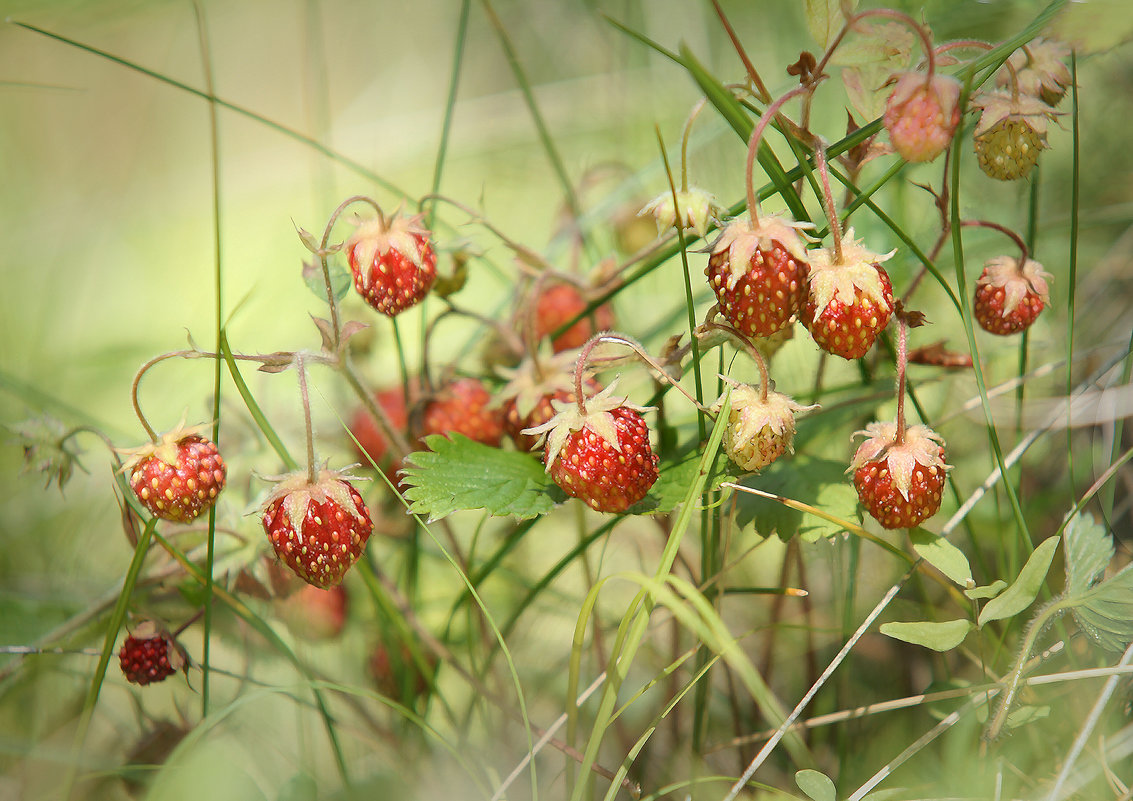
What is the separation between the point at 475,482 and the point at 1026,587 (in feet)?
1.86

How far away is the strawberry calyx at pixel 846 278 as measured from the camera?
2.36 feet

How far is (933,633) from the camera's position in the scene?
0.77m

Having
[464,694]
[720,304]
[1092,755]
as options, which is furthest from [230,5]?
[1092,755]

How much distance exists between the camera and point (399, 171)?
2.59 metres

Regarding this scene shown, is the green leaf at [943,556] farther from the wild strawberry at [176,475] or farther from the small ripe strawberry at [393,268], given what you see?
the wild strawberry at [176,475]

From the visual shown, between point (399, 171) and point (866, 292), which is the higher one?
point (399, 171)

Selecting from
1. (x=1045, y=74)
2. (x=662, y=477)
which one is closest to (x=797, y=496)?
(x=662, y=477)

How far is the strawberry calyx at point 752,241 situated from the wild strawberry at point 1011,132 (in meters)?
0.24

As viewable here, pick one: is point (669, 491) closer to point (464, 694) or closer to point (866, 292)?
point (866, 292)

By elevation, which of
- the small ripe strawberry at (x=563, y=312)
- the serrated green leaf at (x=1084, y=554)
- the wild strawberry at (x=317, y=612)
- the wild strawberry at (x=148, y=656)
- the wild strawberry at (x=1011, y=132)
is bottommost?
the wild strawberry at (x=317, y=612)

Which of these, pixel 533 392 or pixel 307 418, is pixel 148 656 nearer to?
pixel 307 418

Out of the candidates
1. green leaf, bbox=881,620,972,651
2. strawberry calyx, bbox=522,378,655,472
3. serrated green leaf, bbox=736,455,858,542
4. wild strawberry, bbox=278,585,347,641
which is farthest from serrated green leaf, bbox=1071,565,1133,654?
wild strawberry, bbox=278,585,347,641

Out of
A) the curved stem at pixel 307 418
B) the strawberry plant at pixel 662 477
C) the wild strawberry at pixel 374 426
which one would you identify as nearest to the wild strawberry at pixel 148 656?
the strawberry plant at pixel 662 477

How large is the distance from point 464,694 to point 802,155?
1.03 m
